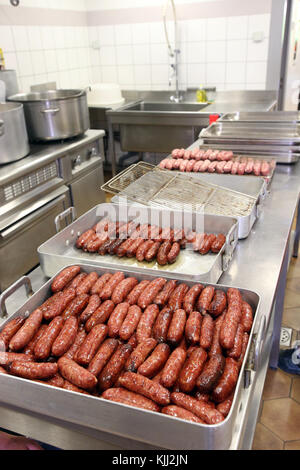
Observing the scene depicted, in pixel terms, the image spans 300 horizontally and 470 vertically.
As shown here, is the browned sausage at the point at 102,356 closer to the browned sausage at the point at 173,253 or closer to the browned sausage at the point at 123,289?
the browned sausage at the point at 123,289

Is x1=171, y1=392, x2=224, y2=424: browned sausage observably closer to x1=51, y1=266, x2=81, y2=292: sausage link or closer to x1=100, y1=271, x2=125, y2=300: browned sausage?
x1=100, y1=271, x2=125, y2=300: browned sausage

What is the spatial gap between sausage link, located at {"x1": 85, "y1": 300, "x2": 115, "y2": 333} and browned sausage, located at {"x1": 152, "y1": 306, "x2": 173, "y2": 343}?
17 centimetres

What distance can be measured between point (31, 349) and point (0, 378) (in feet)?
0.61

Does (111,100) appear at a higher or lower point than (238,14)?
lower

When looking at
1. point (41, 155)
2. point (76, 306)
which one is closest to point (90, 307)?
point (76, 306)

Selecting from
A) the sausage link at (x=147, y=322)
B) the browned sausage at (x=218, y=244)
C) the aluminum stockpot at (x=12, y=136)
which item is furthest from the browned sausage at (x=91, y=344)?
the aluminum stockpot at (x=12, y=136)

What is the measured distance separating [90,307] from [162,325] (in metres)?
0.26

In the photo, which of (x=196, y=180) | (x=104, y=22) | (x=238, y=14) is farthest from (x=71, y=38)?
(x=196, y=180)

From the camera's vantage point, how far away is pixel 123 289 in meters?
1.39

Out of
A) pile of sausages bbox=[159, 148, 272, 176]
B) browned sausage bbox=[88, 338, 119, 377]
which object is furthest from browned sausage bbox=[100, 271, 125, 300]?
pile of sausages bbox=[159, 148, 272, 176]

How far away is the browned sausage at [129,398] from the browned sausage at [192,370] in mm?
91
